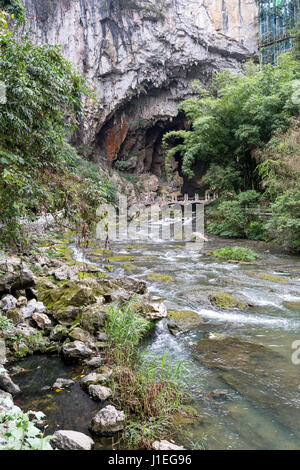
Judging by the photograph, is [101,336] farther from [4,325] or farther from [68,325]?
[4,325]

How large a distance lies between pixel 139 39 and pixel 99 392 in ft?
101

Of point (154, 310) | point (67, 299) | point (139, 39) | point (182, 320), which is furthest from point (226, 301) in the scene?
point (139, 39)

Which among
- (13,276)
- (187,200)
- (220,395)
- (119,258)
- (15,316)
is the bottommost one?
(220,395)

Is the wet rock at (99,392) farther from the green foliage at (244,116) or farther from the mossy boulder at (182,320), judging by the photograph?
the green foliage at (244,116)

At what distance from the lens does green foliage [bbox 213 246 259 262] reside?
32.3ft

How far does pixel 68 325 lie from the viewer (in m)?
4.13

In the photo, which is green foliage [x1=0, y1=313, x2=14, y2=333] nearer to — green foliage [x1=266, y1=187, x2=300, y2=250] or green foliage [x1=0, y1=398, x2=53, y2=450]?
green foliage [x1=0, y1=398, x2=53, y2=450]

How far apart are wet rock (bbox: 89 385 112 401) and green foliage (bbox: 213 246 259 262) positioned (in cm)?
794

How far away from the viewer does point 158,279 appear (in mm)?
7488

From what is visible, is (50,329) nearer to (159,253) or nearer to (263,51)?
(159,253)

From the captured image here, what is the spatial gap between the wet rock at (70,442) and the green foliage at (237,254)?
8566 mm

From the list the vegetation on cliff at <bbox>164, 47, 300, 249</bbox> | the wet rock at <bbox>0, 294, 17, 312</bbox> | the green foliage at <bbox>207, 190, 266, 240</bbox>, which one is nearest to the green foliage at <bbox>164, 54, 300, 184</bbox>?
the vegetation on cliff at <bbox>164, 47, 300, 249</bbox>

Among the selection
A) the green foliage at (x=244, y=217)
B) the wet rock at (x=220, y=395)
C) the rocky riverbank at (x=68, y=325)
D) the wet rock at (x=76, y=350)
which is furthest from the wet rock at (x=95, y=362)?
the green foliage at (x=244, y=217)

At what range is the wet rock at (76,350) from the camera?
346cm
